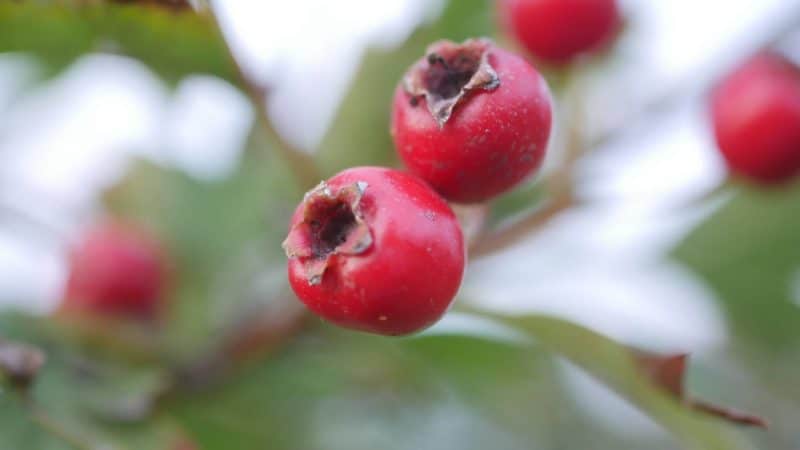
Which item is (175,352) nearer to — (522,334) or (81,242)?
(81,242)

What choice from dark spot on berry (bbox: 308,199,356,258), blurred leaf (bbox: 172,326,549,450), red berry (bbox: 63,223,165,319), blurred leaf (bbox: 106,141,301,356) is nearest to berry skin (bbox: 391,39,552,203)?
dark spot on berry (bbox: 308,199,356,258)

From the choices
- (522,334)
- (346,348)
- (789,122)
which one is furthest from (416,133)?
(346,348)

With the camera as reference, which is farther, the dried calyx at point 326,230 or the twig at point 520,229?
the twig at point 520,229

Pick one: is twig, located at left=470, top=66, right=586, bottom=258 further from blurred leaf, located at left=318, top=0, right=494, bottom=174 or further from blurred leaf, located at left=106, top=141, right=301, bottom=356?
blurred leaf, located at left=106, top=141, right=301, bottom=356

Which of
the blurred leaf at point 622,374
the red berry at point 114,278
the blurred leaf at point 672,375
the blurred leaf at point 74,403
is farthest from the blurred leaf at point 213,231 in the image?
the blurred leaf at point 672,375

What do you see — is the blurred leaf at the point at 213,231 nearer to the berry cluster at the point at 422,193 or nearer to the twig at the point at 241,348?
the twig at the point at 241,348
